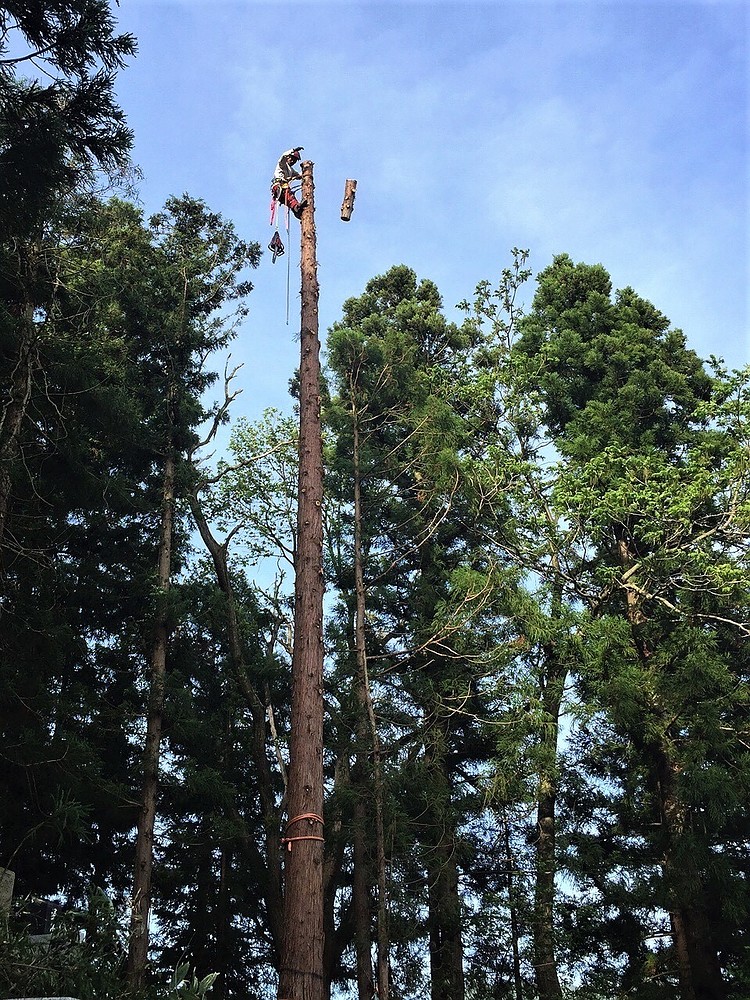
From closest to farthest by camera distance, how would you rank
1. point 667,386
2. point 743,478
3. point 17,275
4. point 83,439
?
point 17,275
point 83,439
point 743,478
point 667,386

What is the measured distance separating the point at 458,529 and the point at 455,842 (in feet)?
24.0

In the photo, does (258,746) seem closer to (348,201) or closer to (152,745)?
(152,745)

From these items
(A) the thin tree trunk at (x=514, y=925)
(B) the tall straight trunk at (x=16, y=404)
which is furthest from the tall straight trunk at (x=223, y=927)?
(B) the tall straight trunk at (x=16, y=404)

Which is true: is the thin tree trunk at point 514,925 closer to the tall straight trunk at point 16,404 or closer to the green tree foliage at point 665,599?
the green tree foliage at point 665,599

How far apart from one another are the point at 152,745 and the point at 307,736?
5.19m

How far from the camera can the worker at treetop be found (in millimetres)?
10820

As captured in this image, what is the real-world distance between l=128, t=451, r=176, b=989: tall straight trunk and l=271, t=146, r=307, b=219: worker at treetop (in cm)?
526

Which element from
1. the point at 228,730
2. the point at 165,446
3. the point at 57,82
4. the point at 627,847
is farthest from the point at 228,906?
the point at 57,82

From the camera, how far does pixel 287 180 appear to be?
10914 mm

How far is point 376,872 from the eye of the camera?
36.1 feet

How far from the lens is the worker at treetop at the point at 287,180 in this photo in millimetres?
10820

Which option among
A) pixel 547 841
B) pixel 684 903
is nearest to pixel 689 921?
pixel 684 903

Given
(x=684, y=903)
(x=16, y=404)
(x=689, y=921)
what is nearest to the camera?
(x=16, y=404)

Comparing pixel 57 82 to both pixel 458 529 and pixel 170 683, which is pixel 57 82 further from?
pixel 458 529
